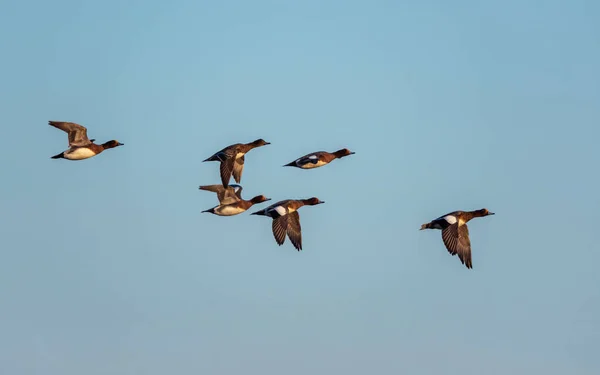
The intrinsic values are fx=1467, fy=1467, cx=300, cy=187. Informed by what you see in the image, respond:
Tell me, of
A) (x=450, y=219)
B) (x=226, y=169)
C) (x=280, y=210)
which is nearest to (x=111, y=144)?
(x=226, y=169)

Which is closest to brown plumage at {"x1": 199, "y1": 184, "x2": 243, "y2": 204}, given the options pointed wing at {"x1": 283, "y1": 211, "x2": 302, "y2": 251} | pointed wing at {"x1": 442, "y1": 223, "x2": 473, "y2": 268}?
pointed wing at {"x1": 283, "y1": 211, "x2": 302, "y2": 251}

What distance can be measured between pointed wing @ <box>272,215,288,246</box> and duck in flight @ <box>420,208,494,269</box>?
4693 mm

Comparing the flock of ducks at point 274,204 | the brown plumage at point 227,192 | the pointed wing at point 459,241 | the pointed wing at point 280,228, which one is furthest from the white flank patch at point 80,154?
the pointed wing at point 459,241

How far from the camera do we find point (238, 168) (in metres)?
51.5

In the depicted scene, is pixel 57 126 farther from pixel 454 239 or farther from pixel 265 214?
pixel 454 239

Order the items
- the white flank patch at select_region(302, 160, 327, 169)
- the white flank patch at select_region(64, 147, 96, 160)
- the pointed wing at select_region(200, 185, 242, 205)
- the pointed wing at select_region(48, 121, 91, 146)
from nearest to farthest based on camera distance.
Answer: the pointed wing at select_region(48, 121, 91, 146)
the white flank patch at select_region(64, 147, 96, 160)
the white flank patch at select_region(302, 160, 327, 169)
the pointed wing at select_region(200, 185, 242, 205)

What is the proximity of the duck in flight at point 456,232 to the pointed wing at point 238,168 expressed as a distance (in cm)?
733

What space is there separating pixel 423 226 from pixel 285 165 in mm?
5411

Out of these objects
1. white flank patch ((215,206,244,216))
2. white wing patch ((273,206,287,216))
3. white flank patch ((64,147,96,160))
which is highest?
white flank patch ((64,147,96,160))

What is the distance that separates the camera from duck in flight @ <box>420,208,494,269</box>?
47062 mm

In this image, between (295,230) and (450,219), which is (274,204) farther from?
(450,219)

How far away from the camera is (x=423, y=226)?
4766cm

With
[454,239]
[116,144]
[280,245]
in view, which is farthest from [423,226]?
[116,144]

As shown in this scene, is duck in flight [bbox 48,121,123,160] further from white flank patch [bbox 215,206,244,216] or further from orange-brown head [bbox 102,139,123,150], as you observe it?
white flank patch [bbox 215,206,244,216]
